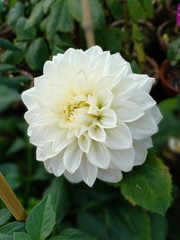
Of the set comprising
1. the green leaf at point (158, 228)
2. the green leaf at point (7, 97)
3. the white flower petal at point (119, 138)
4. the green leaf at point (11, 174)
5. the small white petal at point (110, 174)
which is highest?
the white flower petal at point (119, 138)

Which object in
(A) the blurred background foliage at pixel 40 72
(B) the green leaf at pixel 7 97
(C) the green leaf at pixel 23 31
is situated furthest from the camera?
(C) the green leaf at pixel 23 31

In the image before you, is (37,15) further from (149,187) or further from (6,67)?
(149,187)

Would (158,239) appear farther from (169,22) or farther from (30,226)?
(169,22)

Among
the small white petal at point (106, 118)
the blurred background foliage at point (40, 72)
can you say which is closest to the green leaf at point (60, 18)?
the blurred background foliage at point (40, 72)

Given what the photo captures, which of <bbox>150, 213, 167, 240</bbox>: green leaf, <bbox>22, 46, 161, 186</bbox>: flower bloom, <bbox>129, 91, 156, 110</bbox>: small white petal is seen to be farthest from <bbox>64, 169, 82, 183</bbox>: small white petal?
<bbox>150, 213, 167, 240</bbox>: green leaf

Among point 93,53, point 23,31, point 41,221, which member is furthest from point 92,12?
point 41,221

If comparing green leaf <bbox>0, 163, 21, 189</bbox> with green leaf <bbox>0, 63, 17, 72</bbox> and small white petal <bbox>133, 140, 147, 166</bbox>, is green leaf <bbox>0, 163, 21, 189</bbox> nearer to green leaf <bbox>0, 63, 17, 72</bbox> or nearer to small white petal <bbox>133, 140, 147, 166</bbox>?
green leaf <bbox>0, 63, 17, 72</bbox>

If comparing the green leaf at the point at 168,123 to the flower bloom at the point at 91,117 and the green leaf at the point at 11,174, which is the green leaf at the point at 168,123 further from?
the green leaf at the point at 11,174
